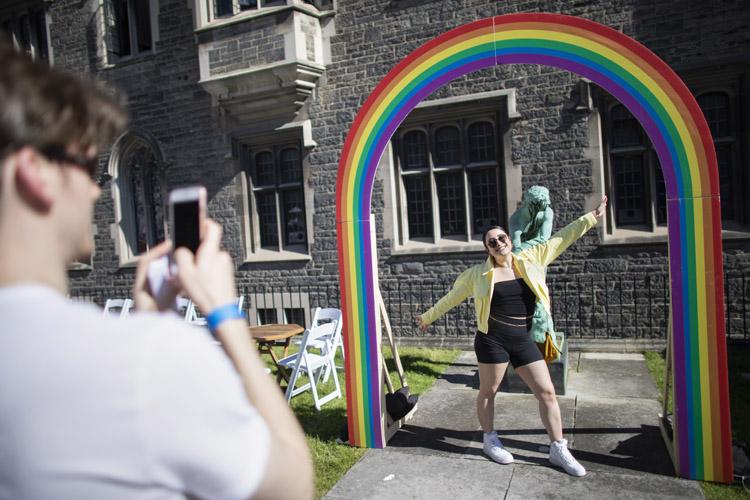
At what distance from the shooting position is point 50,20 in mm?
12102

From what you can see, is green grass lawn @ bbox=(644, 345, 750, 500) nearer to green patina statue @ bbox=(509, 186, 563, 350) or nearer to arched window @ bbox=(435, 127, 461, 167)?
green patina statue @ bbox=(509, 186, 563, 350)

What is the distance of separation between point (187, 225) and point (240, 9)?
33.5 feet

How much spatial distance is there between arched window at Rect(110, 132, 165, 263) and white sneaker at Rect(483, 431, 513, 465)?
30.4ft

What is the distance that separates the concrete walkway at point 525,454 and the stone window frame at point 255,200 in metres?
4.82

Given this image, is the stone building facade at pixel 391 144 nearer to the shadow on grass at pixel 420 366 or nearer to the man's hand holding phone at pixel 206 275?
the shadow on grass at pixel 420 366

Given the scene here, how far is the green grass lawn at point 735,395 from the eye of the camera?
3611mm

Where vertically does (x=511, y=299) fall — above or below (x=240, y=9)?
below

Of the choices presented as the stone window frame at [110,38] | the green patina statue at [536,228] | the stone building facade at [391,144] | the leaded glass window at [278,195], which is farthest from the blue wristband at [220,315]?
the stone window frame at [110,38]

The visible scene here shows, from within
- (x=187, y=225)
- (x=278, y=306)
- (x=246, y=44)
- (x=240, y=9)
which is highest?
(x=240, y=9)

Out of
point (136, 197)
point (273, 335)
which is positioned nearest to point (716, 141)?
point (273, 335)

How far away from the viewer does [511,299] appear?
13.8 ft

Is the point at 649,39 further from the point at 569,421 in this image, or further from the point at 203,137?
the point at 203,137

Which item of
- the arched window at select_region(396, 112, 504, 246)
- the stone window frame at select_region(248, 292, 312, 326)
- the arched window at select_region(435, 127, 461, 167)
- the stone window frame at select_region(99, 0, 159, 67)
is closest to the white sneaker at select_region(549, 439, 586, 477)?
the arched window at select_region(396, 112, 504, 246)

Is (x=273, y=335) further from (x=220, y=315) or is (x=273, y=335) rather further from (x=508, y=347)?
(x=220, y=315)
